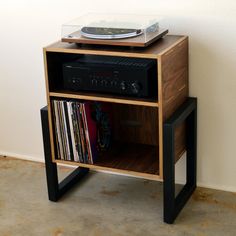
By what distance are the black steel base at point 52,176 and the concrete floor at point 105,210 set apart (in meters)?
0.03

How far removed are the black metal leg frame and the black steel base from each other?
0.51 metres

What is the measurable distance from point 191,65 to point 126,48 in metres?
0.36

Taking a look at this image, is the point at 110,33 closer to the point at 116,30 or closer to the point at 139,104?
the point at 116,30

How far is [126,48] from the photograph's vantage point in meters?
2.16

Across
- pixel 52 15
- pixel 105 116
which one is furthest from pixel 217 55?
pixel 52 15

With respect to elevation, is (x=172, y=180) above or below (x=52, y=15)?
below

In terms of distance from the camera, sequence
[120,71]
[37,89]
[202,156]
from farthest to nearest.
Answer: [37,89] < [202,156] < [120,71]

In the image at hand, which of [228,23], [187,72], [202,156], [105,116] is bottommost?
[202,156]

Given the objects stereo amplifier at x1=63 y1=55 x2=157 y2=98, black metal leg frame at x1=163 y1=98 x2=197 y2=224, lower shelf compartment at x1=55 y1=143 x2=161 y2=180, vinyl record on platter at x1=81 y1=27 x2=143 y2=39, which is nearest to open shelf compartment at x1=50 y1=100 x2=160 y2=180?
lower shelf compartment at x1=55 y1=143 x2=161 y2=180

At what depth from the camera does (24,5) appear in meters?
2.60

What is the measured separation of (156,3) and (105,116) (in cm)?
53

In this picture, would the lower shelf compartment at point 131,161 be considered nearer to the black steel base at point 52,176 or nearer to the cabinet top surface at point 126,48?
the black steel base at point 52,176

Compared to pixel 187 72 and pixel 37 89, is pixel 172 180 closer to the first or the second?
pixel 187 72

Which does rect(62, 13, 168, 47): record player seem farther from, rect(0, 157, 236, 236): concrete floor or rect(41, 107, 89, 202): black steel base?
rect(0, 157, 236, 236): concrete floor
